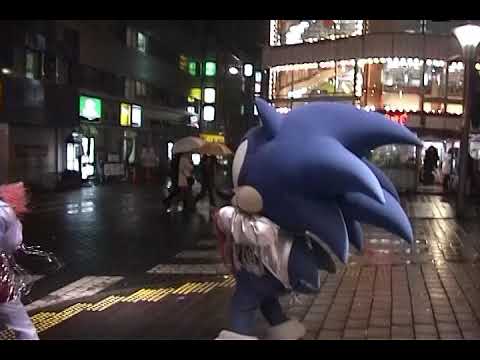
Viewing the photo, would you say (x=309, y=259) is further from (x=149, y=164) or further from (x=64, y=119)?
(x=149, y=164)

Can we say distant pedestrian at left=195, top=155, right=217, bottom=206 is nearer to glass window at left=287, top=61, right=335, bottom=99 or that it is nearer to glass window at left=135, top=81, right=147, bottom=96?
glass window at left=287, top=61, right=335, bottom=99

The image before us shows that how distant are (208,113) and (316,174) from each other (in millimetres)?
51374

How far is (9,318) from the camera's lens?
4.78 m

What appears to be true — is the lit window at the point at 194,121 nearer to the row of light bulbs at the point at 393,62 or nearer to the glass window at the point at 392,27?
the row of light bulbs at the point at 393,62

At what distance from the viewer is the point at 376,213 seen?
15.3 ft

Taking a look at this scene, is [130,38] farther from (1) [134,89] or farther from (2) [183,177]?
(2) [183,177]

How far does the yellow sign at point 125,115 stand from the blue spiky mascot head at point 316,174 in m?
32.7

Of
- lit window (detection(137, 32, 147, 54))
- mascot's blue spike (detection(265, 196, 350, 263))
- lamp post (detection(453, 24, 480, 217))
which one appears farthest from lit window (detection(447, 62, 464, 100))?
mascot's blue spike (detection(265, 196, 350, 263))

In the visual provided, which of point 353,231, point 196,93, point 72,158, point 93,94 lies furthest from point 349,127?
point 196,93

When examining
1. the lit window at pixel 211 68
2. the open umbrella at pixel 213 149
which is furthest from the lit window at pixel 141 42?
the open umbrella at pixel 213 149

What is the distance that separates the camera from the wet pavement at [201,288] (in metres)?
6.14

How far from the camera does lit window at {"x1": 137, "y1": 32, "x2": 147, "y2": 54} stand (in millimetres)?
40750

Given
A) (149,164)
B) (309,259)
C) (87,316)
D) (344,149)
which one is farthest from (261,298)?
(149,164)
